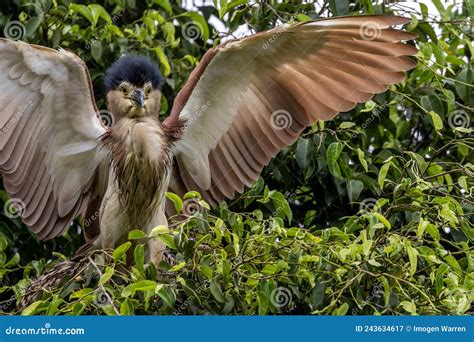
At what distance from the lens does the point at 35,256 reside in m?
5.09

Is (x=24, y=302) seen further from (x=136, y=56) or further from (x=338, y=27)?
(x=338, y=27)

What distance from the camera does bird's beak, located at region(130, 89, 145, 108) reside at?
4891 mm

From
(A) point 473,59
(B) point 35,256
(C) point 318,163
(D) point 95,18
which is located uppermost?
(D) point 95,18

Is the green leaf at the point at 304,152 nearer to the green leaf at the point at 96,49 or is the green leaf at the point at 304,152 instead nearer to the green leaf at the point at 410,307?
the green leaf at the point at 96,49

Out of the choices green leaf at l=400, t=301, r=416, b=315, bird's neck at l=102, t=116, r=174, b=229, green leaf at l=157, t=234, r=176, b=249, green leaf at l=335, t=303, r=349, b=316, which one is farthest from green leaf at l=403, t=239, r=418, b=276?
bird's neck at l=102, t=116, r=174, b=229

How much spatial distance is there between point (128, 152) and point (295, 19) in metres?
1.02

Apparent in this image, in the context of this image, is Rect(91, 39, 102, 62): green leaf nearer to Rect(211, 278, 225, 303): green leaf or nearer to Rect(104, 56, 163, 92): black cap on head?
Rect(104, 56, 163, 92): black cap on head

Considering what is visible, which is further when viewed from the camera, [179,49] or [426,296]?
[179,49]

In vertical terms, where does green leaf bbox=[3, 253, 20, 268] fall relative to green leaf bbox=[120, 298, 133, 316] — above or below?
below

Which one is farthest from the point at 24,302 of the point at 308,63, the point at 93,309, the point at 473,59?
the point at 473,59

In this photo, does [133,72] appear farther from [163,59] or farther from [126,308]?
[126,308]

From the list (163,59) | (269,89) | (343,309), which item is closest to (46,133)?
(163,59)

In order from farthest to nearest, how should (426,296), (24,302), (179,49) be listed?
(179,49) → (24,302) → (426,296)

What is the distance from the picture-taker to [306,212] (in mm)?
5039
